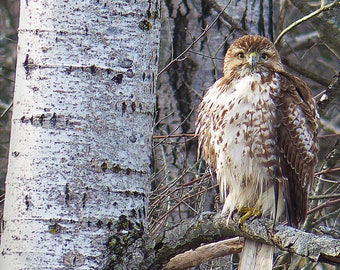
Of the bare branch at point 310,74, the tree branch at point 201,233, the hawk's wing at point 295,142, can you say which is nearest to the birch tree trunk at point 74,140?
the tree branch at point 201,233

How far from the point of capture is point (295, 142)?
3.82m

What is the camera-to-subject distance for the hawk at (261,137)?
12.3ft

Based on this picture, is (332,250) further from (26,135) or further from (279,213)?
(279,213)

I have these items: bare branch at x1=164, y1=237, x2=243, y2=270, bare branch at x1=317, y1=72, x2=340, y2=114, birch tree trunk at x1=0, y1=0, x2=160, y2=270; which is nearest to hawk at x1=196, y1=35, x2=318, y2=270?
bare branch at x1=317, y1=72, x2=340, y2=114

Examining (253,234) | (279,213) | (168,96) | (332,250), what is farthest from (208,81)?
(332,250)

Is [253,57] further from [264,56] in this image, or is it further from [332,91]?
[332,91]

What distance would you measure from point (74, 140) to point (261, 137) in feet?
5.06

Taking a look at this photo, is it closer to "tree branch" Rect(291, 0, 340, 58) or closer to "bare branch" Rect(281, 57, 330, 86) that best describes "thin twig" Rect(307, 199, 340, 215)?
"bare branch" Rect(281, 57, 330, 86)

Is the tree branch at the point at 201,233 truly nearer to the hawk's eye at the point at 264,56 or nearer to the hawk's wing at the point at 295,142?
the hawk's wing at the point at 295,142

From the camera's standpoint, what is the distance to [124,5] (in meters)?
2.49

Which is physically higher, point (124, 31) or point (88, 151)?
point (124, 31)

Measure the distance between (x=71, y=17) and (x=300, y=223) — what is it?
1.96m

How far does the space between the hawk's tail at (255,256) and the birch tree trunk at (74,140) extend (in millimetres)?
887

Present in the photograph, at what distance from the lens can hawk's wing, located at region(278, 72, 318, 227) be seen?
3789mm
